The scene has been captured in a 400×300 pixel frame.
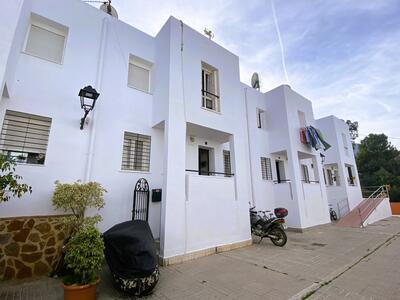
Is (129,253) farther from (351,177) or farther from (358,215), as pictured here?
(351,177)

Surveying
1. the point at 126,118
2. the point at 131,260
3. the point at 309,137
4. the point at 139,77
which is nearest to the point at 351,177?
the point at 309,137

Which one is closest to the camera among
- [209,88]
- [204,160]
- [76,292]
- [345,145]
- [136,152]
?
[76,292]

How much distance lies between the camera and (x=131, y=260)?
10.4 feet

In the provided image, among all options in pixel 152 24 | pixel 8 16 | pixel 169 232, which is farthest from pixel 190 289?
pixel 152 24

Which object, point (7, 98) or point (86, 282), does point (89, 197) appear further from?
point (7, 98)

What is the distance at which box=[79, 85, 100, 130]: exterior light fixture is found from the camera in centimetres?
474

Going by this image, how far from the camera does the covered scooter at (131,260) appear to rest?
309 centimetres

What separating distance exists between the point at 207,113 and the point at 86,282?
5381mm

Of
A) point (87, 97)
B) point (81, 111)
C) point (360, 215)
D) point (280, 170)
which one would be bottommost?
point (360, 215)

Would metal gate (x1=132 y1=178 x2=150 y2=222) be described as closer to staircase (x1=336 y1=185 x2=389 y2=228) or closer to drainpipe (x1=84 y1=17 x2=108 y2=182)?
drainpipe (x1=84 y1=17 x2=108 y2=182)

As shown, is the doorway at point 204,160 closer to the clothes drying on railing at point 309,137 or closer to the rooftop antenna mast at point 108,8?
the clothes drying on railing at point 309,137

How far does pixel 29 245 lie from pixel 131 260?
7.91 feet

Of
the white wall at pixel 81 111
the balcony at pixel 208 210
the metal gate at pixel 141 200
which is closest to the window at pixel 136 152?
the white wall at pixel 81 111

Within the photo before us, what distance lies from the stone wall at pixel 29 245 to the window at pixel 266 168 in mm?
8884
